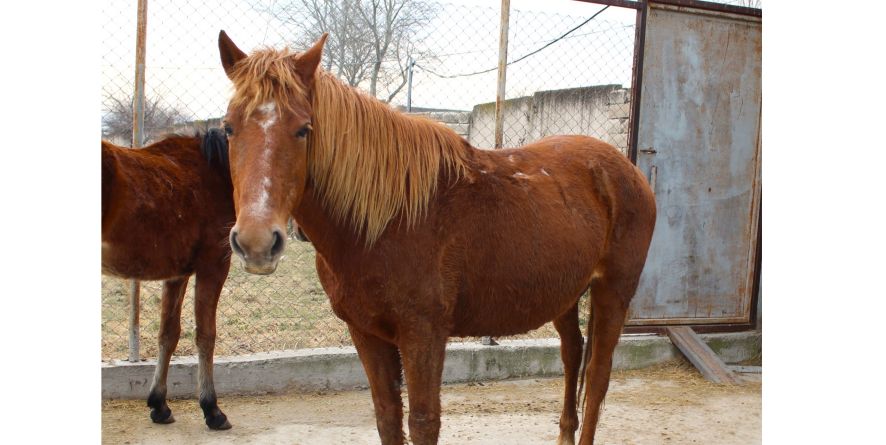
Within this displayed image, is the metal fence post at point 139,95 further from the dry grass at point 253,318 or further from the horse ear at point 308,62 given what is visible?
the horse ear at point 308,62

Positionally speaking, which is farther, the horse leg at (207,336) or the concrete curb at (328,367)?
the concrete curb at (328,367)

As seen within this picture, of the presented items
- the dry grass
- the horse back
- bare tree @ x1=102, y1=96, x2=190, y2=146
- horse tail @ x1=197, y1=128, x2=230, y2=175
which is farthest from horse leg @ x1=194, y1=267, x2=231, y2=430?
bare tree @ x1=102, y1=96, x2=190, y2=146

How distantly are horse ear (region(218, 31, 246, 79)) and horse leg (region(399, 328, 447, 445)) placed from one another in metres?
1.15

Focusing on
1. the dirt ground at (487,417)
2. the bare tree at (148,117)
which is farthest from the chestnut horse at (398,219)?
the bare tree at (148,117)

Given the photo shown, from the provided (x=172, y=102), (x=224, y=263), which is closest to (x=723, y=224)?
(x=224, y=263)

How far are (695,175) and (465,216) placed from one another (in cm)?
348

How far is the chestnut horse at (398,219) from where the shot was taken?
2.26 meters

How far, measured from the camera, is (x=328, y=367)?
4785 mm

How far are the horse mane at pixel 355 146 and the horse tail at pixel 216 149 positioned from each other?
6.51 ft

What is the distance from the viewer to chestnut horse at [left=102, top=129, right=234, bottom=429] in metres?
3.82

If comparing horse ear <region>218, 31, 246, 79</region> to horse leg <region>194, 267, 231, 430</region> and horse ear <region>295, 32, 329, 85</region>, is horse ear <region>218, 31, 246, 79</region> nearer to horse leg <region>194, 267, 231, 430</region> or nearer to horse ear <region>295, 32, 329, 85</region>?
horse ear <region>295, 32, 329, 85</region>

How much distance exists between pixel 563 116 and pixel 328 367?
14.3 ft

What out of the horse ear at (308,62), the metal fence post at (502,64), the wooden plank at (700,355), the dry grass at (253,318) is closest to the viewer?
the horse ear at (308,62)
